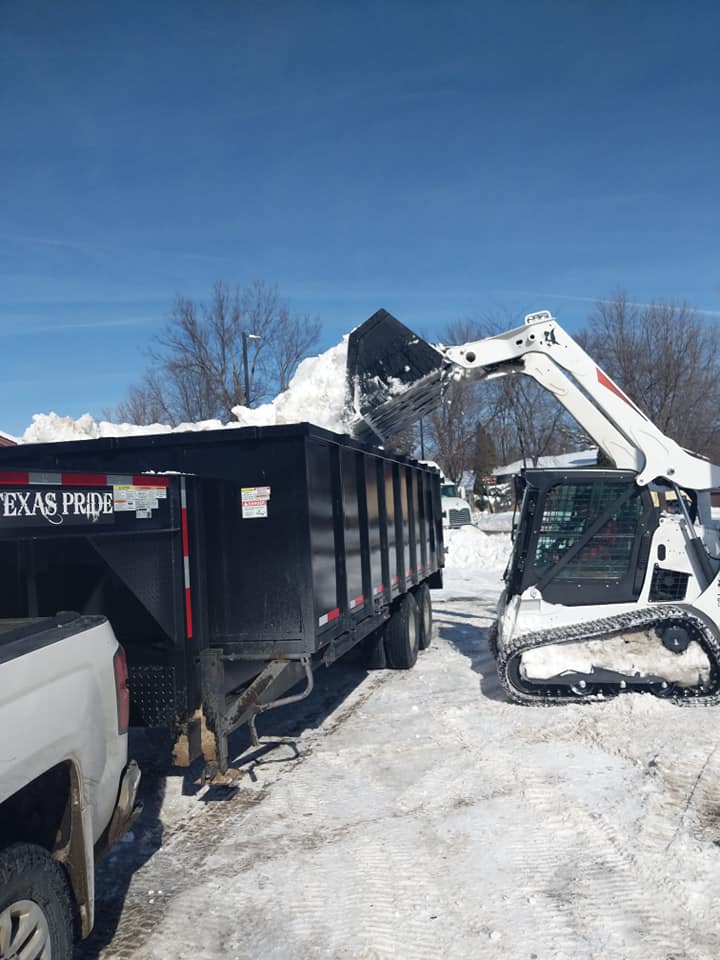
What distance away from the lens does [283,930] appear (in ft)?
13.3

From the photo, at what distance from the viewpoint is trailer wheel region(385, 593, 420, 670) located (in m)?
9.62

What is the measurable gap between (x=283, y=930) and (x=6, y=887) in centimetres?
174

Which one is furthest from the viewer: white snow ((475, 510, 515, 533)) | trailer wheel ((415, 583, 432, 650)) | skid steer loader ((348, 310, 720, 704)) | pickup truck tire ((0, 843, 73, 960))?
white snow ((475, 510, 515, 533))

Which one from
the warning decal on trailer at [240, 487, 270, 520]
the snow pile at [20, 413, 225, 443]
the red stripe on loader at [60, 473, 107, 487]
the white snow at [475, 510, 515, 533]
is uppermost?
the snow pile at [20, 413, 225, 443]

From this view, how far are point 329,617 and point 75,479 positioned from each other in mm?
2680

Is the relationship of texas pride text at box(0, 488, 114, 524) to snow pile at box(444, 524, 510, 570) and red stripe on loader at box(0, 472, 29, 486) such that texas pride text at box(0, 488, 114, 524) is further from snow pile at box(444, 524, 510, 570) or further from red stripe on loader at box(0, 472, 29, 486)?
snow pile at box(444, 524, 510, 570)

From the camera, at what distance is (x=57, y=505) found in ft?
11.9

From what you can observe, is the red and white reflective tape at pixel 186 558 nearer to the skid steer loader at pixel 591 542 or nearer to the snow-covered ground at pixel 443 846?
the snow-covered ground at pixel 443 846

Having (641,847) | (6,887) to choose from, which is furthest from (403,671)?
(6,887)

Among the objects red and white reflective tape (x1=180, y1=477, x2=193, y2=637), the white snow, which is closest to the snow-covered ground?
red and white reflective tape (x1=180, y1=477, x2=193, y2=637)

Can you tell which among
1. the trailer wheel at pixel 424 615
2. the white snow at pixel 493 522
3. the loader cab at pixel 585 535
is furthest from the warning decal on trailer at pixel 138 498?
the white snow at pixel 493 522

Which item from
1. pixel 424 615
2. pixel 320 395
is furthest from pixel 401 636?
pixel 320 395

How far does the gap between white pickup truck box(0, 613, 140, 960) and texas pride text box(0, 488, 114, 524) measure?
1.46ft

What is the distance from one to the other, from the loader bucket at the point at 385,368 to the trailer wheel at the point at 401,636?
2.19 m
